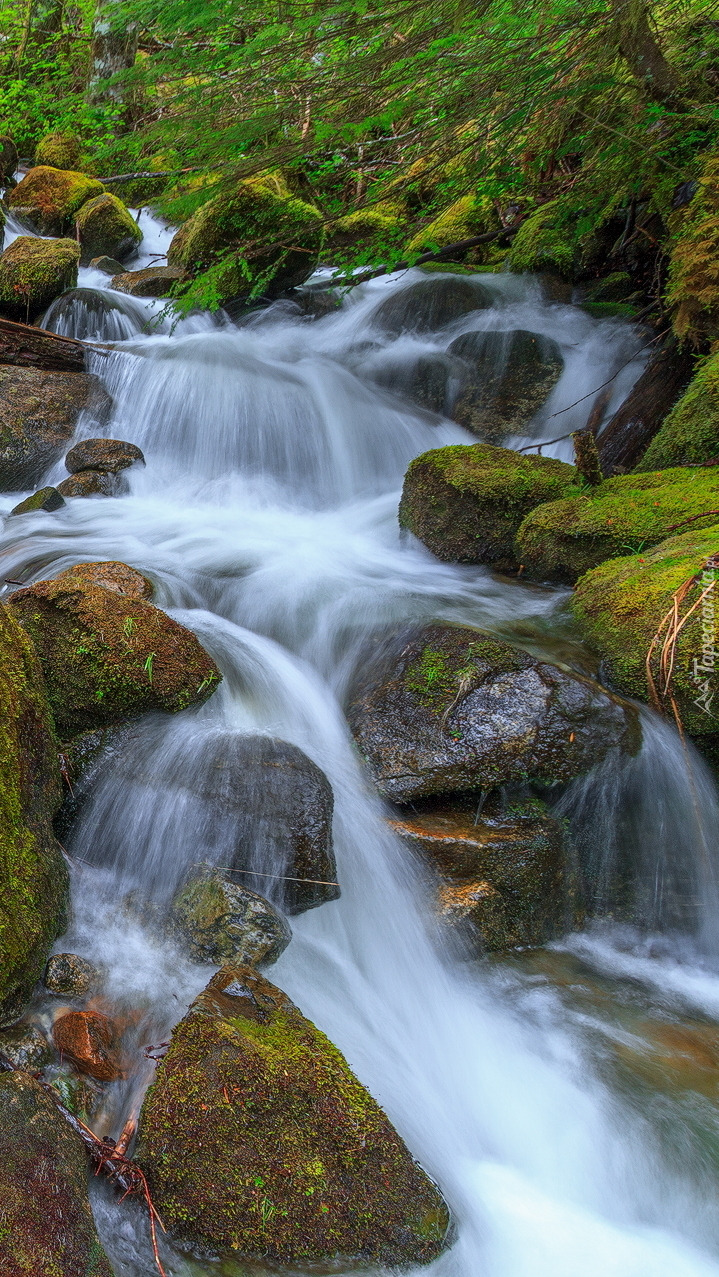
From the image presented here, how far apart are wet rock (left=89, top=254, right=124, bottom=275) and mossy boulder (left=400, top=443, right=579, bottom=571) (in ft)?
26.1

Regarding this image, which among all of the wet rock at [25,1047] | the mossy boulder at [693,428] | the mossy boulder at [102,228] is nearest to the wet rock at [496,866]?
the wet rock at [25,1047]

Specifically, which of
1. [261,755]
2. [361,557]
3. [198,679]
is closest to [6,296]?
[361,557]

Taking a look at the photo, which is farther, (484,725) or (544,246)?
(544,246)

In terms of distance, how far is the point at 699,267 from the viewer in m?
5.74

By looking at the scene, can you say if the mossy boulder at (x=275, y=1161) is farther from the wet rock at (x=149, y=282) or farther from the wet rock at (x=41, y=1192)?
the wet rock at (x=149, y=282)

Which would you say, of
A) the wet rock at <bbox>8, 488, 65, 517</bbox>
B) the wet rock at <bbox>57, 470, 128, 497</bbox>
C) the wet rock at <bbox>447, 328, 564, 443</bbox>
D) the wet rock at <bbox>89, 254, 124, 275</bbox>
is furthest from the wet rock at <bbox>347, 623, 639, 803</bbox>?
the wet rock at <bbox>89, 254, 124, 275</bbox>

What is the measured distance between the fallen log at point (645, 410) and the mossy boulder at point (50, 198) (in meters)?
10.0

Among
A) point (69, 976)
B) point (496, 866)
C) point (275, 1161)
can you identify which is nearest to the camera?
point (275, 1161)

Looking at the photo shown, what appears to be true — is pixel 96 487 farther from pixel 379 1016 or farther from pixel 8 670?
pixel 379 1016

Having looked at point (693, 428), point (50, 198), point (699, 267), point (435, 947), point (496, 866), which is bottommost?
point (435, 947)

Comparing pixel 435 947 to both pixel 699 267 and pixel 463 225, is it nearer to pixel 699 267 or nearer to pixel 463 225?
pixel 699 267

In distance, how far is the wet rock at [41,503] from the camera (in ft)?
21.4

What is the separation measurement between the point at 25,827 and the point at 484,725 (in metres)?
2.17

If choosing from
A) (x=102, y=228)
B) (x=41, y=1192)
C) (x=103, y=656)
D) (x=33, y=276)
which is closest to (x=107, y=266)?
(x=102, y=228)
